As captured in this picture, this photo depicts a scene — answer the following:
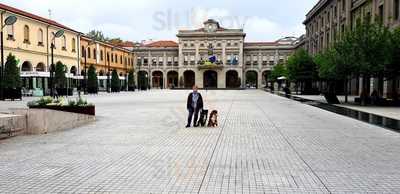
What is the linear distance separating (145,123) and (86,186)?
8488 millimetres

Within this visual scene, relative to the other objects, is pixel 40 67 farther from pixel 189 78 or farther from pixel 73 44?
pixel 189 78

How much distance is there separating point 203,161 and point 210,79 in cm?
9085

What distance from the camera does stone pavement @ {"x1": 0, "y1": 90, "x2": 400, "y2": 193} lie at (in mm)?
5734

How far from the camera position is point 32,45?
141 ft

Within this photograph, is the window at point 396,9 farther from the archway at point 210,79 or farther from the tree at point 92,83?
the archway at point 210,79

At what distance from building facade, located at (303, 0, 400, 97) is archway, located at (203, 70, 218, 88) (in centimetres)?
3146

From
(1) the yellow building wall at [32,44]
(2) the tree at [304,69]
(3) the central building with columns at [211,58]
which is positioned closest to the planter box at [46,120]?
(1) the yellow building wall at [32,44]

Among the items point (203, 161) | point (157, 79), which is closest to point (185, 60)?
point (157, 79)

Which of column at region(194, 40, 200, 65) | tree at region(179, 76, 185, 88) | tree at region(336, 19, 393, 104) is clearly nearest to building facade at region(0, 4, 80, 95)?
tree at region(336, 19, 393, 104)

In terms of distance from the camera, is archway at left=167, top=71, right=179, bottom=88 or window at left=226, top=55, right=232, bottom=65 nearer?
window at left=226, top=55, right=232, bottom=65

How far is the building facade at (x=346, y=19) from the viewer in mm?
31728

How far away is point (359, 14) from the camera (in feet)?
130

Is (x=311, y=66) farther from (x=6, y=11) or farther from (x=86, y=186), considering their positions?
(x=86, y=186)

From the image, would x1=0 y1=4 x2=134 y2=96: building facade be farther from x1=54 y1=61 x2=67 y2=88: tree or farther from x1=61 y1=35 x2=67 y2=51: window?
x1=54 y1=61 x2=67 y2=88: tree
